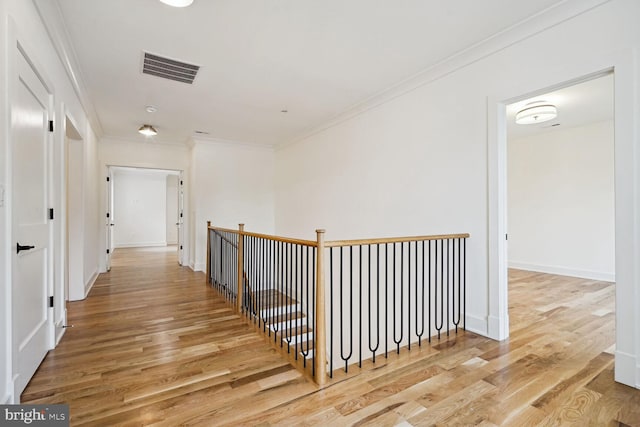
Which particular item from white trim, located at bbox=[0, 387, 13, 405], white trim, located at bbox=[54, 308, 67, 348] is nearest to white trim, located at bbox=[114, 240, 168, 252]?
white trim, located at bbox=[54, 308, 67, 348]

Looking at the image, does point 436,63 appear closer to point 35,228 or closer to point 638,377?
point 638,377

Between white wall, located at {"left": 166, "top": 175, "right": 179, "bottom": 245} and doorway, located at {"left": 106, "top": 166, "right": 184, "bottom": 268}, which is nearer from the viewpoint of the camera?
doorway, located at {"left": 106, "top": 166, "right": 184, "bottom": 268}

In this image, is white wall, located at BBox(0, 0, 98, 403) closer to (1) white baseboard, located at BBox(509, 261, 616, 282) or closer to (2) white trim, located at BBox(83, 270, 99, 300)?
(2) white trim, located at BBox(83, 270, 99, 300)

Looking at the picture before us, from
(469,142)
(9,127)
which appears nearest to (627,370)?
(469,142)

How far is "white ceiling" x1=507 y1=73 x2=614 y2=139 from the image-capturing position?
12.0 ft

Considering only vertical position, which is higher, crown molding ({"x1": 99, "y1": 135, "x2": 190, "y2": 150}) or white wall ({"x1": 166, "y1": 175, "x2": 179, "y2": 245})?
crown molding ({"x1": 99, "y1": 135, "x2": 190, "y2": 150})

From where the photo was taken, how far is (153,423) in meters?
1.63

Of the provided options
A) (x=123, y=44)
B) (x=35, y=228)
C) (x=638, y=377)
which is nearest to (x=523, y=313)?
(x=638, y=377)

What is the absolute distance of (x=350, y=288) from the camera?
2.04m

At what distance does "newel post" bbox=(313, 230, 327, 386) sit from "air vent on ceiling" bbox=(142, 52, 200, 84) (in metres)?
2.41

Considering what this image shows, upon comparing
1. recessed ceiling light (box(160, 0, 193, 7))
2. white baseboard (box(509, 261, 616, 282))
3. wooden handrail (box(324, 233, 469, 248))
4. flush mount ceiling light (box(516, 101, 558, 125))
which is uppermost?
recessed ceiling light (box(160, 0, 193, 7))

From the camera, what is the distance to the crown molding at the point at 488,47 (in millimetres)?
2189

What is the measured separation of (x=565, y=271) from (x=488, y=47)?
477 centimetres

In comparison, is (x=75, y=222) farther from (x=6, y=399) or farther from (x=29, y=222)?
(x=6, y=399)
